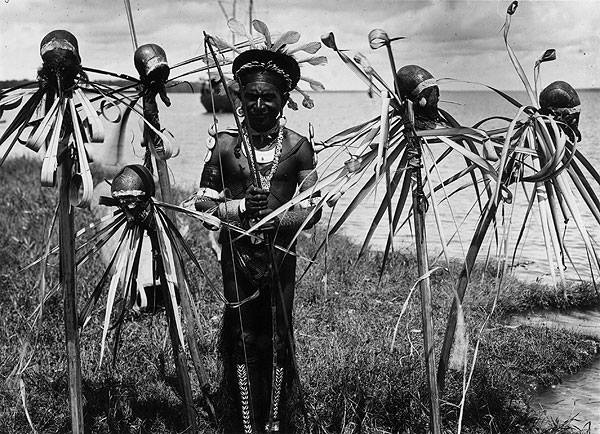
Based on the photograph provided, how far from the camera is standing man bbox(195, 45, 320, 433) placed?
3.23 m

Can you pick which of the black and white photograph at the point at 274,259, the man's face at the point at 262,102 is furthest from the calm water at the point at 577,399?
the man's face at the point at 262,102

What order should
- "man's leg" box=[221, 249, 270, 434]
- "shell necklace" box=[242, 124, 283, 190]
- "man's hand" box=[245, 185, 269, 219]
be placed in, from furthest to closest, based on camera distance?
"man's leg" box=[221, 249, 270, 434]
"shell necklace" box=[242, 124, 283, 190]
"man's hand" box=[245, 185, 269, 219]

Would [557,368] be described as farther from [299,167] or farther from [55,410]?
[55,410]

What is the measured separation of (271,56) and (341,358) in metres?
1.92

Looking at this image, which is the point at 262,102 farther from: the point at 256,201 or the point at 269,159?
the point at 256,201

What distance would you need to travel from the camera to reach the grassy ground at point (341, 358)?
146 inches

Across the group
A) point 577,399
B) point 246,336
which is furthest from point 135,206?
point 577,399

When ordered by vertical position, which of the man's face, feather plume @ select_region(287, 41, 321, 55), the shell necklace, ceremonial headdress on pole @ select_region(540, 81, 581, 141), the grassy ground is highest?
feather plume @ select_region(287, 41, 321, 55)

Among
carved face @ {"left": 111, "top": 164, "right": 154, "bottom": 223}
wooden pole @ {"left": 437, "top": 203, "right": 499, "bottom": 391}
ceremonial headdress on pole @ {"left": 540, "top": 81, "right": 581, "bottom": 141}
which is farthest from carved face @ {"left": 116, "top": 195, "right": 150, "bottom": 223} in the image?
ceremonial headdress on pole @ {"left": 540, "top": 81, "right": 581, "bottom": 141}

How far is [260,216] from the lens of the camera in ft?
10.2

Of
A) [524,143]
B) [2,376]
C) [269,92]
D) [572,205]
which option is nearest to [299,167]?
[269,92]

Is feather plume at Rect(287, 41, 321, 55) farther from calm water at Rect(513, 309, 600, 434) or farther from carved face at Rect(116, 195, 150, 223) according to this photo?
calm water at Rect(513, 309, 600, 434)

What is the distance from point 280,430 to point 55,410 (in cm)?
123

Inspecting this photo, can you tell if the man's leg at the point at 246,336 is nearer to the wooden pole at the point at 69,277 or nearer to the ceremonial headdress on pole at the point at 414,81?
the wooden pole at the point at 69,277
